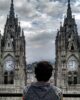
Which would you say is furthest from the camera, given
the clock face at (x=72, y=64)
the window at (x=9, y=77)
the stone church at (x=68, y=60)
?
the clock face at (x=72, y=64)

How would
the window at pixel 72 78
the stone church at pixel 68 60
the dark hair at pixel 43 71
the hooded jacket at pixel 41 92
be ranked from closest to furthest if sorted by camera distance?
the hooded jacket at pixel 41 92 → the dark hair at pixel 43 71 → the stone church at pixel 68 60 → the window at pixel 72 78

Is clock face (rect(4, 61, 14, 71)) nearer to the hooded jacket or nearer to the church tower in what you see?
the church tower

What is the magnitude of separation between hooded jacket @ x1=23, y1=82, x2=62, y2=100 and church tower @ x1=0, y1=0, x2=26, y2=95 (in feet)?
176

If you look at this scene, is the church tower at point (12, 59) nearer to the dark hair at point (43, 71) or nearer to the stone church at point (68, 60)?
the stone church at point (68, 60)

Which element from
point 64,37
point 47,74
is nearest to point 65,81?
point 64,37

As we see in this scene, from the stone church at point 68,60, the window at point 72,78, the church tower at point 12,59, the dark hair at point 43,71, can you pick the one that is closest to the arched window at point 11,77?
the church tower at point 12,59

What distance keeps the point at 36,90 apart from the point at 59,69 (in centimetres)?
5430

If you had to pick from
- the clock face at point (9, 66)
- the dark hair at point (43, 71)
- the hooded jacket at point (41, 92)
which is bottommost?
the hooded jacket at point (41, 92)

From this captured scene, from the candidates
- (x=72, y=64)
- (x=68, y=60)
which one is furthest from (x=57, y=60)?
(x=72, y=64)

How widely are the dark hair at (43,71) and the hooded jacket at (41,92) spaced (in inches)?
3.8

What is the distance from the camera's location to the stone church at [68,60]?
59.4 meters

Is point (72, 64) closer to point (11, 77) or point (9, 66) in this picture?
point (11, 77)

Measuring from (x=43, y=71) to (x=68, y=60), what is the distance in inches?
2170

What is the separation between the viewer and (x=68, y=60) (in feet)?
198
